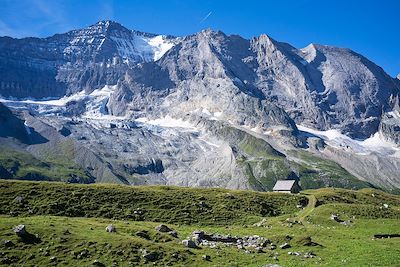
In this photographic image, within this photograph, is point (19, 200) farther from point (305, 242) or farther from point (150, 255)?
point (305, 242)

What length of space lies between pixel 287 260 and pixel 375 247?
11.5 meters

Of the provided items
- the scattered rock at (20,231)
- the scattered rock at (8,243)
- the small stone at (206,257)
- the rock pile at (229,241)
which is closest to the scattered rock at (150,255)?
the small stone at (206,257)

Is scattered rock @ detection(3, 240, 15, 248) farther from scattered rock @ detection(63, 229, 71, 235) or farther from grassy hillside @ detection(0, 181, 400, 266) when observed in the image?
scattered rock @ detection(63, 229, 71, 235)

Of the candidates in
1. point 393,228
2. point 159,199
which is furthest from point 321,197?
point 159,199

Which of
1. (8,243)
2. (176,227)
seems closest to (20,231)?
(8,243)

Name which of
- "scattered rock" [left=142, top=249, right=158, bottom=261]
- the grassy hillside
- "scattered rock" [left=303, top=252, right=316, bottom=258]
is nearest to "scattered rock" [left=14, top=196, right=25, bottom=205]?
the grassy hillside

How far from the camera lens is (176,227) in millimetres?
58688

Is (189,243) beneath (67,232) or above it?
beneath

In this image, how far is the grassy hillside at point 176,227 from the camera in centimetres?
4084

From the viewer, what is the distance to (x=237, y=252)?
45000mm

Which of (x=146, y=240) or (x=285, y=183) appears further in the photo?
(x=285, y=183)

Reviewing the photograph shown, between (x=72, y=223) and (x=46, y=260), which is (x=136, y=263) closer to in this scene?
(x=46, y=260)

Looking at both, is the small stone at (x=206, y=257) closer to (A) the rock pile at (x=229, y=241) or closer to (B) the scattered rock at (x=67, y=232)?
(A) the rock pile at (x=229, y=241)

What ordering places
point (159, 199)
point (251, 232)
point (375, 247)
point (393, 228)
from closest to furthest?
point (375, 247) < point (251, 232) < point (393, 228) < point (159, 199)
